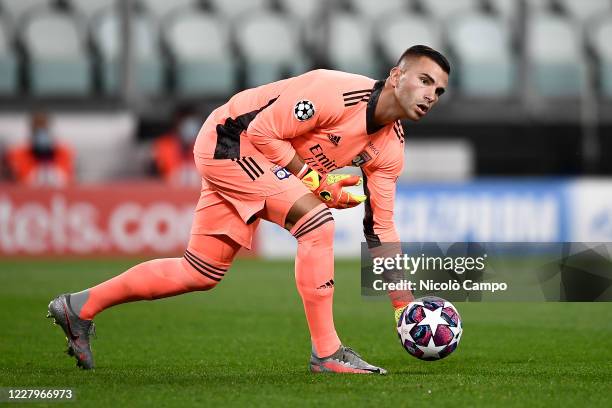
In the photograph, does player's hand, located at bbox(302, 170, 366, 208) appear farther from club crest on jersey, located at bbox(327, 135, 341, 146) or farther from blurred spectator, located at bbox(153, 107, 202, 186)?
blurred spectator, located at bbox(153, 107, 202, 186)

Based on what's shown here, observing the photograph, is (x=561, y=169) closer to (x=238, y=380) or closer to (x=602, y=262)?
(x=602, y=262)

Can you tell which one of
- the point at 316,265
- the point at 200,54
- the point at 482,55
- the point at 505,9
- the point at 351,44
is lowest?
the point at 316,265

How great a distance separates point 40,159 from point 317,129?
1083cm

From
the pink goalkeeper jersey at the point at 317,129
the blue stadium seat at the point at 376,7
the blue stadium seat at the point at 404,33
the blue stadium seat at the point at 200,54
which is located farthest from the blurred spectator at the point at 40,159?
the pink goalkeeper jersey at the point at 317,129

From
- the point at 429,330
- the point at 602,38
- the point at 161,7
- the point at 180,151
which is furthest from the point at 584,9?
the point at 429,330

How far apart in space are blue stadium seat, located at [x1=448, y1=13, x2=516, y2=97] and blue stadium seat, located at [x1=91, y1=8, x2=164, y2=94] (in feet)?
15.3

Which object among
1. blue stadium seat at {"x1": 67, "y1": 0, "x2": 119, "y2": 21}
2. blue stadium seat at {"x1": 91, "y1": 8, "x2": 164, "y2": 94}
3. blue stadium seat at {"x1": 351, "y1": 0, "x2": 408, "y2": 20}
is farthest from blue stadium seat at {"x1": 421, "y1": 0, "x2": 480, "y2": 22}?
blue stadium seat at {"x1": 67, "y1": 0, "x2": 119, "y2": 21}

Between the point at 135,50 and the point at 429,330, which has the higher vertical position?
the point at 135,50

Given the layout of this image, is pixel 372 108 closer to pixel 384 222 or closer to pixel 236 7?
pixel 384 222

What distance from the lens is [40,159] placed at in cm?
1694

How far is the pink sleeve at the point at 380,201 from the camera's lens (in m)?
7.00

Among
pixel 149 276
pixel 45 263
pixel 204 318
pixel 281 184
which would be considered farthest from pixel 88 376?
pixel 45 263

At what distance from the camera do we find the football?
6.75m

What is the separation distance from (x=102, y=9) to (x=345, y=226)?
19.6ft
